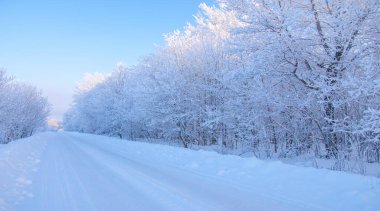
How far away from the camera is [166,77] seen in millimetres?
26188

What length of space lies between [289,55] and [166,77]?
14.2m

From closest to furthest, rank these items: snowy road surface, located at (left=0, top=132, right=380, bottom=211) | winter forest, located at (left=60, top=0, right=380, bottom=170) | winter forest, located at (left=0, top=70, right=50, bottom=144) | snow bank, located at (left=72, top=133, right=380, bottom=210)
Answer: snow bank, located at (left=72, top=133, right=380, bottom=210) → snowy road surface, located at (left=0, top=132, right=380, bottom=211) → winter forest, located at (left=60, top=0, right=380, bottom=170) → winter forest, located at (left=0, top=70, right=50, bottom=144)

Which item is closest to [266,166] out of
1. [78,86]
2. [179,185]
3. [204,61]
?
[179,185]

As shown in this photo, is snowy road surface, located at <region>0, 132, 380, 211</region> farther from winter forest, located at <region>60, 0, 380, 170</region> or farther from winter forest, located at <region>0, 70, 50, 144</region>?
winter forest, located at <region>0, 70, 50, 144</region>

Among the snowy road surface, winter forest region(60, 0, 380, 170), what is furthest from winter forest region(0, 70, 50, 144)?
the snowy road surface

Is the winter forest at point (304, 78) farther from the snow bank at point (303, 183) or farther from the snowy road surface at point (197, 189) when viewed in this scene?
the snowy road surface at point (197, 189)

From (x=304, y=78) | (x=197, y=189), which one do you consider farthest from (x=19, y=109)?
(x=197, y=189)

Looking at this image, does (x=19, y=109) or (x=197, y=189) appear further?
(x=19, y=109)

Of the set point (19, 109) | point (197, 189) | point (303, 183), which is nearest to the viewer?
point (303, 183)

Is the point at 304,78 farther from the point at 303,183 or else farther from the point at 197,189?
the point at 197,189

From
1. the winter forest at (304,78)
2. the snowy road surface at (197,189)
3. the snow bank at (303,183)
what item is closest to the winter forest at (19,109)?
the winter forest at (304,78)

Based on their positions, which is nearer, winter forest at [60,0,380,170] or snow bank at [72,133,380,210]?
snow bank at [72,133,380,210]

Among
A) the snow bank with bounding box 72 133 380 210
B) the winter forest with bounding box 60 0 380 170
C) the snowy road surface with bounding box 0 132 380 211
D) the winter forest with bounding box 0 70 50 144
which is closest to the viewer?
the snow bank with bounding box 72 133 380 210

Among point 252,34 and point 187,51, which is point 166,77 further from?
point 252,34
